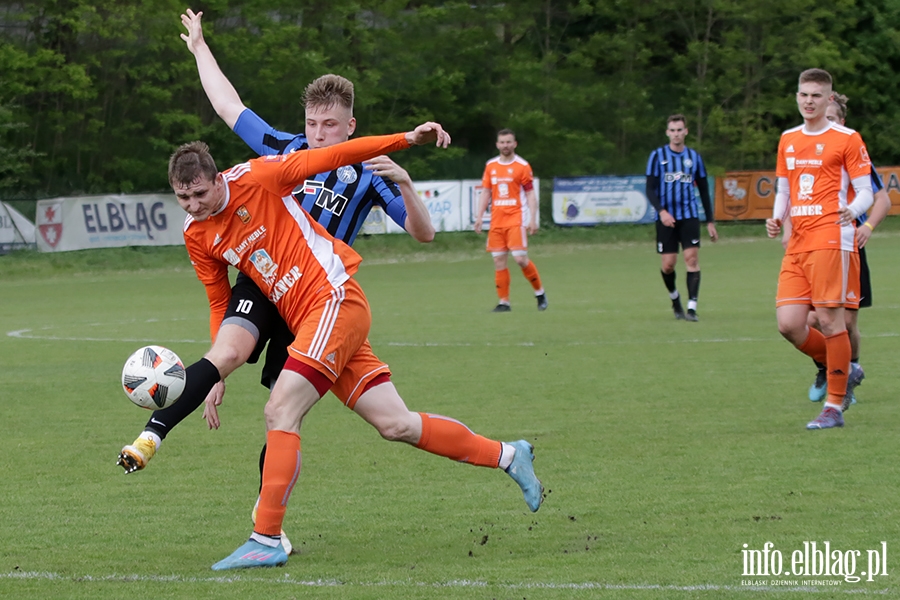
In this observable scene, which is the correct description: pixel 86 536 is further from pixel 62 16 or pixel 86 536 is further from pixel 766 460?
pixel 62 16

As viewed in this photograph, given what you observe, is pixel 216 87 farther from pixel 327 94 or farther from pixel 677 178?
pixel 677 178

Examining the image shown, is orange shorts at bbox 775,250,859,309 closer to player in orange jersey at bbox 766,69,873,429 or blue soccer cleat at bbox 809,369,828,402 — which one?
player in orange jersey at bbox 766,69,873,429

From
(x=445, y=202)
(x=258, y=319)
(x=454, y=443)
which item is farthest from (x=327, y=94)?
(x=445, y=202)

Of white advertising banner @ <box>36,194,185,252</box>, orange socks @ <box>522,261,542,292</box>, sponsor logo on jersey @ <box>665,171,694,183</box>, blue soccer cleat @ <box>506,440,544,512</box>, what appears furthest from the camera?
white advertising banner @ <box>36,194,185,252</box>

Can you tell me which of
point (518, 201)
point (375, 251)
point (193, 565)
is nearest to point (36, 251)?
point (375, 251)

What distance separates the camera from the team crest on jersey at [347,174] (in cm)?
550

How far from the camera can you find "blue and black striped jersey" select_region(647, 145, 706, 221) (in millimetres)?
14219

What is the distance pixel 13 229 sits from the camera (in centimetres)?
2569

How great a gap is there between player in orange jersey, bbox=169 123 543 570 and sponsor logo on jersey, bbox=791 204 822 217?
330cm

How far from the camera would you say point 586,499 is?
5.64 metres

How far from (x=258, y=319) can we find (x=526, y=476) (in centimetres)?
132

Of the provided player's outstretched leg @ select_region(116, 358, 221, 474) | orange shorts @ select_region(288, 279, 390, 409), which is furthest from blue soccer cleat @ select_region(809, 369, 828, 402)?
player's outstretched leg @ select_region(116, 358, 221, 474)

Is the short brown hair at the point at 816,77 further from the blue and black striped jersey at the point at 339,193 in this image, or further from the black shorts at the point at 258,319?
the black shorts at the point at 258,319

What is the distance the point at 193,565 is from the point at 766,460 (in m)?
3.20
